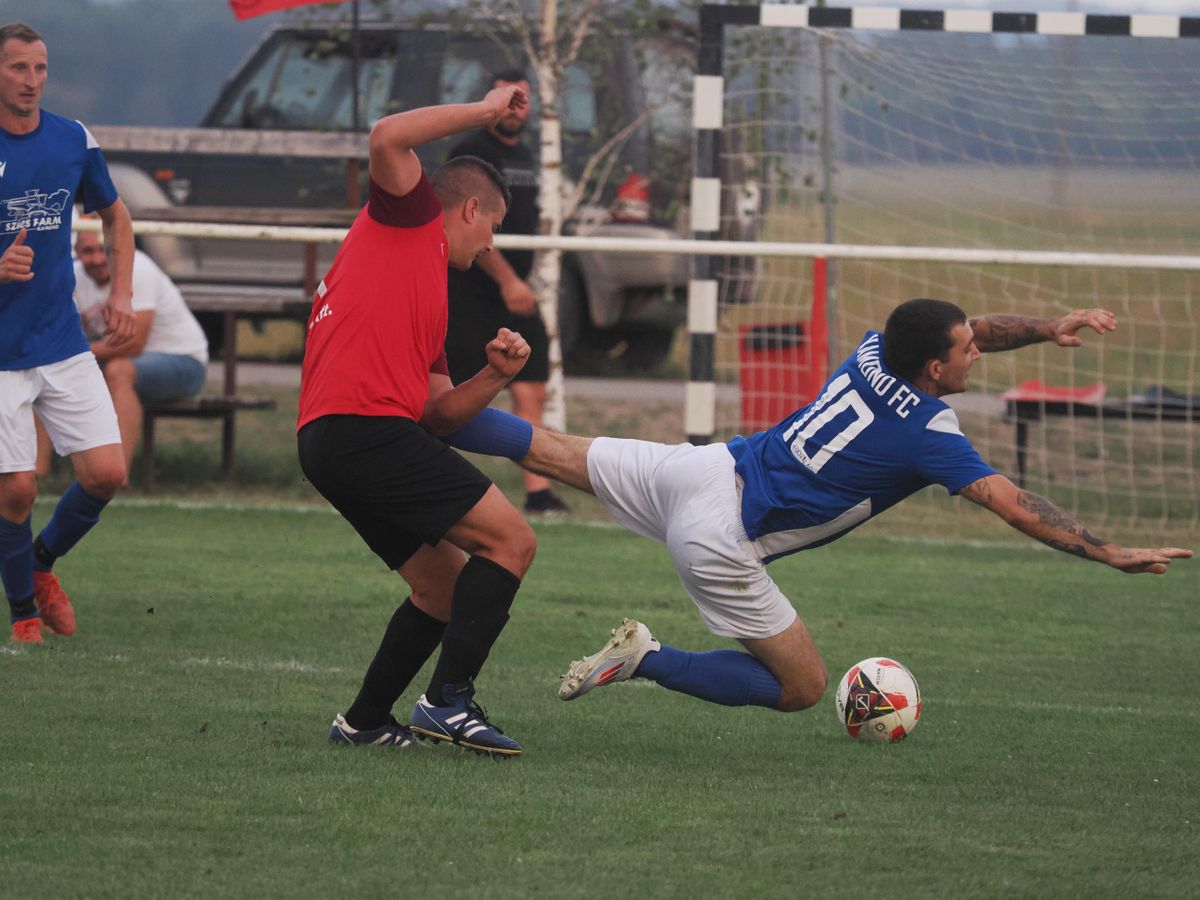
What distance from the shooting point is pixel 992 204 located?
12047mm

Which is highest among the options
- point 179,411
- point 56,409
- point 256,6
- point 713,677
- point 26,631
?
point 256,6

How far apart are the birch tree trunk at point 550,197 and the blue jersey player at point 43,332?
492 cm

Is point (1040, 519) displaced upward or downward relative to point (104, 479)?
upward

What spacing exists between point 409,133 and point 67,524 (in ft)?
8.98

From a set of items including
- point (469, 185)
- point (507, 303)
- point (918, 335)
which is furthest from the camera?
point (507, 303)

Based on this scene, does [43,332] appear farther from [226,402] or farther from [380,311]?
[226,402]

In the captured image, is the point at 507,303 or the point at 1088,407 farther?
the point at 1088,407

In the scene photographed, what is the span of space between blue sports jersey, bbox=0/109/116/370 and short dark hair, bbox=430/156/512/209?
6.49ft

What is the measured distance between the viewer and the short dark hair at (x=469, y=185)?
4895 mm

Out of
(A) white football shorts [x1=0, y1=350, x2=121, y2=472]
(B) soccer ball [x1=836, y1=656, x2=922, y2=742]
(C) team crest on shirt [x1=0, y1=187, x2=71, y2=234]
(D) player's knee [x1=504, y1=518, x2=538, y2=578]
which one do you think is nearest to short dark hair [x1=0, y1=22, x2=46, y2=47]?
(C) team crest on shirt [x1=0, y1=187, x2=71, y2=234]

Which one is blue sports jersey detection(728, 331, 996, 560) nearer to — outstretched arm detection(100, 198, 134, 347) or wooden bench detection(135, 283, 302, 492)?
outstretched arm detection(100, 198, 134, 347)

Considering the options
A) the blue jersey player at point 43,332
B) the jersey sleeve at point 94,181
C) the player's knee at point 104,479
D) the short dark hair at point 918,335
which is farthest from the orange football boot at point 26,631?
the short dark hair at point 918,335

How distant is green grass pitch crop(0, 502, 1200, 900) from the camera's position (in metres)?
3.86

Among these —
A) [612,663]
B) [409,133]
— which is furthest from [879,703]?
[409,133]
